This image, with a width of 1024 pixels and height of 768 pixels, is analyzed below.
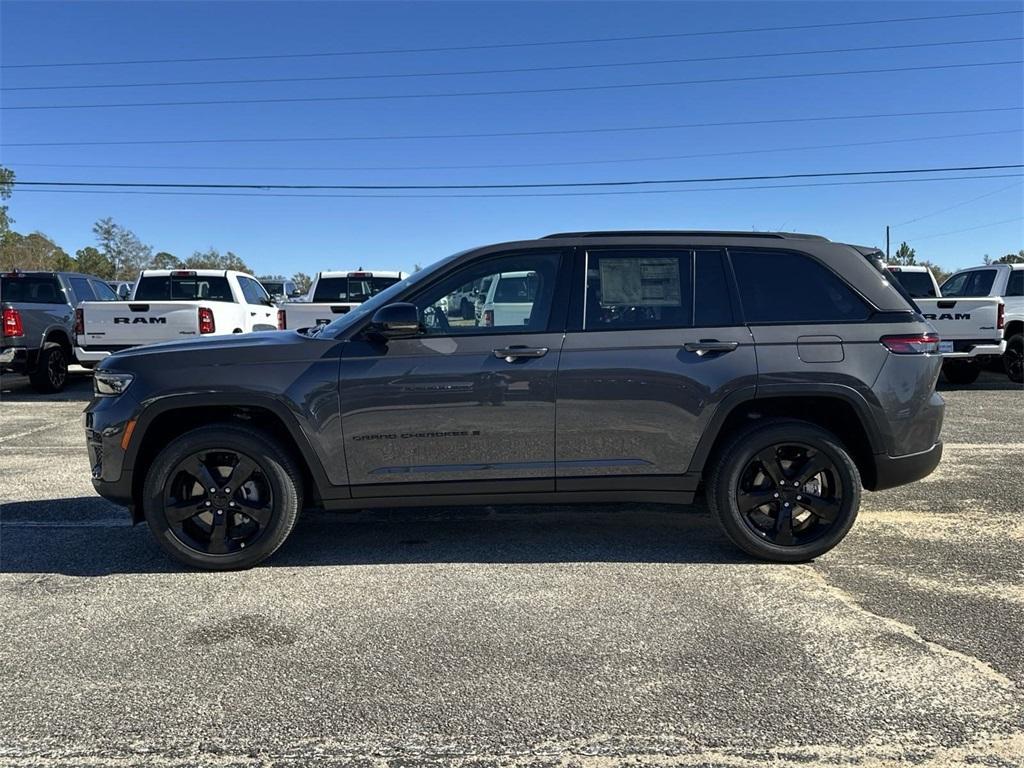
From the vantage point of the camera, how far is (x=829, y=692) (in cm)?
290

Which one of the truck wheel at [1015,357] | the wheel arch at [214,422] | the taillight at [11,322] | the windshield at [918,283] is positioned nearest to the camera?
the wheel arch at [214,422]

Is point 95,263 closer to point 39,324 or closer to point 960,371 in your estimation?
point 39,324

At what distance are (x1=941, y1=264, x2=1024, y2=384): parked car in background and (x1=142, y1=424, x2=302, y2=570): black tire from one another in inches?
458

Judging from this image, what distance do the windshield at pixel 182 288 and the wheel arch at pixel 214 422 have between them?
7.98 m

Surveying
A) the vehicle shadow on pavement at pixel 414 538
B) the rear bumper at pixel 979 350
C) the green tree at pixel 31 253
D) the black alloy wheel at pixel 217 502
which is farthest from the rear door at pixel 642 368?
the green tree at pixel 31 253

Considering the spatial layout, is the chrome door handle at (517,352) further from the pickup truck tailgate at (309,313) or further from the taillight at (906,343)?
the pickup truck tailgate at (309,313)

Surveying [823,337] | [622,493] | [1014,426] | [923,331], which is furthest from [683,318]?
[1014,426]

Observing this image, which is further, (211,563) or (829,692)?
(211,563)

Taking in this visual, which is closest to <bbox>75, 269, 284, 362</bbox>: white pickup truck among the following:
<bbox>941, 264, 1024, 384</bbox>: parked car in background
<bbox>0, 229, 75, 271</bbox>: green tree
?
<bbox>941, 264, 1024, 384</bbox>: parked car in background

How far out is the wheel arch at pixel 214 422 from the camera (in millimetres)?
4113

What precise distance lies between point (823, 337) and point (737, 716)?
91.2 inches

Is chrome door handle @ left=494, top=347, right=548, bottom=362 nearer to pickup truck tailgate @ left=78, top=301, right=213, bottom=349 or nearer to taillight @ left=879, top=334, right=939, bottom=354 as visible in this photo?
taillight @ left=879, top=334, right=939, bottom=354

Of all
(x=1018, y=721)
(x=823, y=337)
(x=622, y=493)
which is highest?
(x=823, y=337)

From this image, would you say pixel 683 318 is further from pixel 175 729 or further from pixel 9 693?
pixel 9 693
